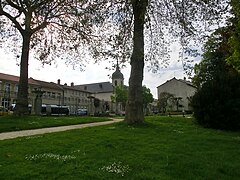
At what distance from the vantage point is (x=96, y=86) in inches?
5482

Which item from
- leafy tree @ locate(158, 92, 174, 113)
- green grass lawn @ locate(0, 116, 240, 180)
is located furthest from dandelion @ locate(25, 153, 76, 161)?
leafy tree @ locate(158, 92, 174, 113)

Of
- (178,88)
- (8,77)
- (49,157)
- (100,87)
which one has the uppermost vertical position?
(100,87)

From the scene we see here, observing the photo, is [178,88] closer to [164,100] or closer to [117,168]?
[164,100]

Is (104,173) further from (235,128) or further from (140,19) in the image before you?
(235,128)

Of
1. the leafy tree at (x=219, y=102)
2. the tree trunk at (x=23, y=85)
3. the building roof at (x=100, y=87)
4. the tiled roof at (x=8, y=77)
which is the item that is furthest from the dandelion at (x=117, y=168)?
the building roof at (x=100, y=87)

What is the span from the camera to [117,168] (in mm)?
7590

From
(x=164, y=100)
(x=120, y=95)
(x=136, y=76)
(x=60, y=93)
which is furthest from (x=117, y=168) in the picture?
(x=60, y=93)

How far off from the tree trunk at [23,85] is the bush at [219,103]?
1419 cm

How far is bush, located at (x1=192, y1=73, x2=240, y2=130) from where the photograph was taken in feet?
76.7

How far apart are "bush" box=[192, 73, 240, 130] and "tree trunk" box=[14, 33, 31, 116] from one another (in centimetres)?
1419

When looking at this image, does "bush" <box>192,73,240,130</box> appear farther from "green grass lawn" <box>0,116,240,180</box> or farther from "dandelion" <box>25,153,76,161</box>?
"dandelion" <box>25,153,76,161</box>

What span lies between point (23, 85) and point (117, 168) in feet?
70.8

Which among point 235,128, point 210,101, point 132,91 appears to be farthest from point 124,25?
point 235,128

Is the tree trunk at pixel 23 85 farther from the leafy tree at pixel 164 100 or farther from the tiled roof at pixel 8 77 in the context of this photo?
the leafy tree at pixel 164 100
